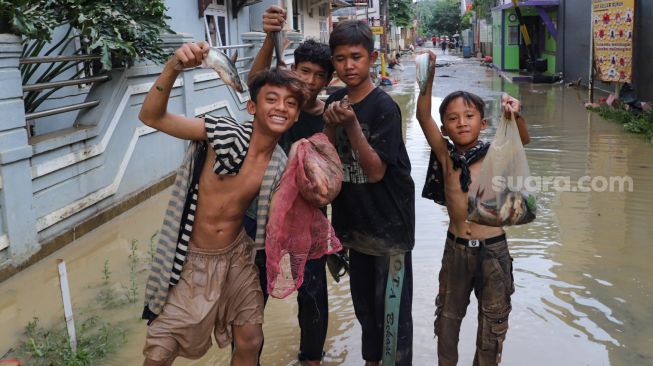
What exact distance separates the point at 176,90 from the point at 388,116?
5.89 meters

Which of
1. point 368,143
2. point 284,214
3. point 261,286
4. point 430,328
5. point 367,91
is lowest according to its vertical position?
point 430,328

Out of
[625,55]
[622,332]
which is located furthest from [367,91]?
[625,55]

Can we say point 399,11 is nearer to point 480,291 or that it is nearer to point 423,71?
point 423,71

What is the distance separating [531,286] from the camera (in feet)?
15.5

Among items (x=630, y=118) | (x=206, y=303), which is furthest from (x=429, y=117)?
(x=630, y=118)

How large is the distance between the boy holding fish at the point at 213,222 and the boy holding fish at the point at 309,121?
32cm

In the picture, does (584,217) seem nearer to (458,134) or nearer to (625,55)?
(458,134)

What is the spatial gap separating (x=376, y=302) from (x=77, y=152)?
12.7 feet

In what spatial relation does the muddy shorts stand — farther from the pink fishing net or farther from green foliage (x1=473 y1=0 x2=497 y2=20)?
green foliage (x1=473 y1=0 x2=497 y2=20)

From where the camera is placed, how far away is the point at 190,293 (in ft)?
9.05

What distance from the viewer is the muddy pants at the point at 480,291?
10.0ft

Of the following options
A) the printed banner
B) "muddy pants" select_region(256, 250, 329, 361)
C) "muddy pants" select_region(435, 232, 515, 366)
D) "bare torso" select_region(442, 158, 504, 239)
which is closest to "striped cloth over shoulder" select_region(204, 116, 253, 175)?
"muddy pants" select_region(256, 250, 329, 361)

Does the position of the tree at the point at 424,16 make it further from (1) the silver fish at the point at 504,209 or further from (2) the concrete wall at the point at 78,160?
(1) the silver fish at the point at 504,209

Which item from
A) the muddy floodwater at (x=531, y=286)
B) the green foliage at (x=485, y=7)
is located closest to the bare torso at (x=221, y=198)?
the muddy floodwater at (x=531, y=286)
